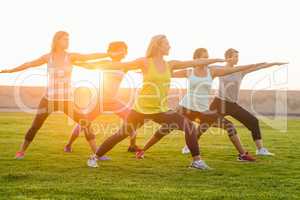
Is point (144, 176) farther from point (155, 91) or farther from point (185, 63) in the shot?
point (185, 63)

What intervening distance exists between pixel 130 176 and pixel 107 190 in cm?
127

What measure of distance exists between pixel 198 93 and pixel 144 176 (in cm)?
240

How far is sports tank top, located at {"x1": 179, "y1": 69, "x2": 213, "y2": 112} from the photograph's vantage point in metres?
9.54

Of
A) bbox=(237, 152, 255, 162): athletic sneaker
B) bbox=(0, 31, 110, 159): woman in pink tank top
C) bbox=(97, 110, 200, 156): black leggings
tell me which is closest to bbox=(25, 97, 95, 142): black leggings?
bbox=(0, 31, 110, 159): woman in pink tank top

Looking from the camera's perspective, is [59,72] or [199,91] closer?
[59,72]

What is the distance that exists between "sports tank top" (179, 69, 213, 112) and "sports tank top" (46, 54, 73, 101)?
2.22 m

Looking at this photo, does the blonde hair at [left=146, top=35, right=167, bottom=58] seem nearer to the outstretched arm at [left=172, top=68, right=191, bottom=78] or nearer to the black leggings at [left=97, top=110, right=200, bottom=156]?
the black leggings at [left=97, top=110, right=200, bottom=156]

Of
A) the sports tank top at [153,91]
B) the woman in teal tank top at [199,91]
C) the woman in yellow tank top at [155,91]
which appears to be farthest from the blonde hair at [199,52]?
the sports tank top at [153,91]

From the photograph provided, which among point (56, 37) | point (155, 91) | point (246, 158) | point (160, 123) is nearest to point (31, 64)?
point (56, 37)

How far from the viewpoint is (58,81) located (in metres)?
9.16

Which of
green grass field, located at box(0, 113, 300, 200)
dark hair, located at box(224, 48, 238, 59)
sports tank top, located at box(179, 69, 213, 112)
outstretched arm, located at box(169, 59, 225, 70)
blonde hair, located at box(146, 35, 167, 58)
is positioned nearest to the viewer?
green grass field, located at box(0, 113, 300, 200)

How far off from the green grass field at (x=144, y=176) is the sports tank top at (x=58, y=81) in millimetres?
1185

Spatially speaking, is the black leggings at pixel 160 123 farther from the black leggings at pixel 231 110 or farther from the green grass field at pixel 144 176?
the black leggings at pixel 231 110

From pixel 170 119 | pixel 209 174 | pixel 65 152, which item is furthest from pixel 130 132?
pixel 65 152
